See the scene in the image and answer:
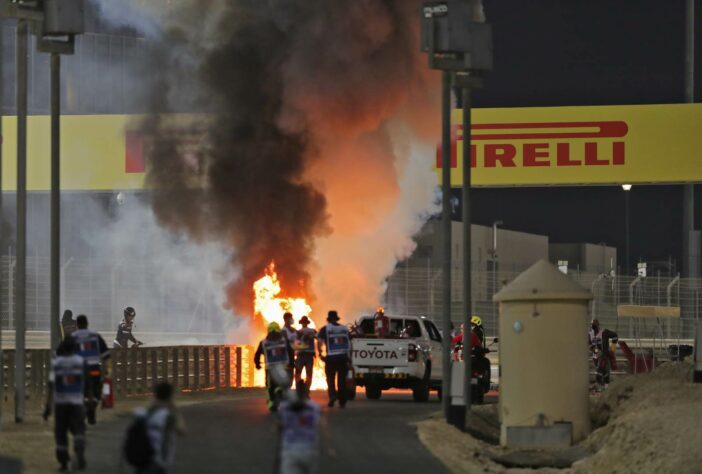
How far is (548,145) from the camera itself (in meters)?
51.0

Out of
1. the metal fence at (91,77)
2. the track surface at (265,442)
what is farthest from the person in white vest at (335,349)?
the metal fence at (91,77)

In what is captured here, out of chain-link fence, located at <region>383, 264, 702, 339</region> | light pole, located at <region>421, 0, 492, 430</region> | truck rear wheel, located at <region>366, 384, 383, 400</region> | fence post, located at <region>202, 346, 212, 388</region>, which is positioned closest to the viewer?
light pole, located at <region>421, 0, 492, 430</region>

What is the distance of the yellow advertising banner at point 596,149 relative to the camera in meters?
50.3

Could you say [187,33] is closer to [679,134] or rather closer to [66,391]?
[679,134]

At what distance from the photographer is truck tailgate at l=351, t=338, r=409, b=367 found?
3138 centimetres

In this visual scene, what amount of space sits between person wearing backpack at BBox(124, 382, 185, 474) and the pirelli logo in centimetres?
3684

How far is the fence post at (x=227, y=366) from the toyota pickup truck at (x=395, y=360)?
3.96 m

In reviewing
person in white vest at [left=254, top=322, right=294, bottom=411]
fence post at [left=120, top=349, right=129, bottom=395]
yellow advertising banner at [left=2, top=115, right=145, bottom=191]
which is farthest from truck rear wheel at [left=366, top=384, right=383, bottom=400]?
yellow advertising banner at [left=2, top=115, right=145, bottom=191]

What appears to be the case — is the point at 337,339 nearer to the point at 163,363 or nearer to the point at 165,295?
the point at 163,363

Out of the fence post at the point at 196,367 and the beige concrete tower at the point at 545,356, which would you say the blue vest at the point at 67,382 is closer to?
the beige concrete tower at the point at 545,356

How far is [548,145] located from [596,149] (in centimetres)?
151

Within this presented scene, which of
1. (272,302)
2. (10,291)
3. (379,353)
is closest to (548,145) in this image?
(272,302)

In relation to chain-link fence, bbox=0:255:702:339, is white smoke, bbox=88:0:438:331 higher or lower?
higher

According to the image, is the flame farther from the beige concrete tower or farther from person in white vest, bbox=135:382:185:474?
person in white vest, bbox=135:382:185:474
